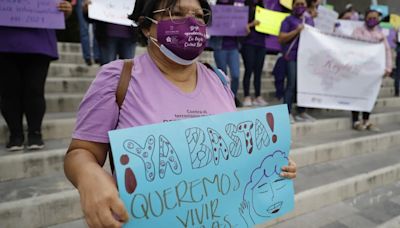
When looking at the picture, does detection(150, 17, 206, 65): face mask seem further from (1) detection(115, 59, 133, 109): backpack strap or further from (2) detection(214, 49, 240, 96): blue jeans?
(2) detection(214, 49, 240, 96): blue jeans

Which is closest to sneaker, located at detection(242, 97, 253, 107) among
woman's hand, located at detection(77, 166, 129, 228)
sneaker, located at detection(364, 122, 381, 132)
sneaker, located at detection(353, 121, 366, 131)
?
sneaker, located at detection(353, 121, 366, 131)

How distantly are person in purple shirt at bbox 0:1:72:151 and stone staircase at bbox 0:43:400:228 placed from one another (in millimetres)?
186

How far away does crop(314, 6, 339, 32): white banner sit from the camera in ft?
18.9

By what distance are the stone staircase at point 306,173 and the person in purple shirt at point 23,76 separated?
19cm

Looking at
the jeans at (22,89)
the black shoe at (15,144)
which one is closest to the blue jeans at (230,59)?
the jeans at (22,89)

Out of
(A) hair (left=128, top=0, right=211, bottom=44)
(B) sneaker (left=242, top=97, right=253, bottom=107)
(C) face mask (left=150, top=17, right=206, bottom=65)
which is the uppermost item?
(A) hair (left=128, top=0, right=211, bottom=44)

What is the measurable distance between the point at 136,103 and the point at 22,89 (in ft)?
6.79

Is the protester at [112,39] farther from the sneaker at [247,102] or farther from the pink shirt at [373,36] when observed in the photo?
the pink shirt at [373,36]

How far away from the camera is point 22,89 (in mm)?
2926

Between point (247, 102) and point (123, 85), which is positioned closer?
point (123, 85)

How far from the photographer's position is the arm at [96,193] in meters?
0.94

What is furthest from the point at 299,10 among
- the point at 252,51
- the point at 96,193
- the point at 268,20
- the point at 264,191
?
the point at 96,193

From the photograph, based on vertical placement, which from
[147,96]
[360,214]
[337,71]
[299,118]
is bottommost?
[360,214]

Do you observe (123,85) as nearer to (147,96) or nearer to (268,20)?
(147,96)
